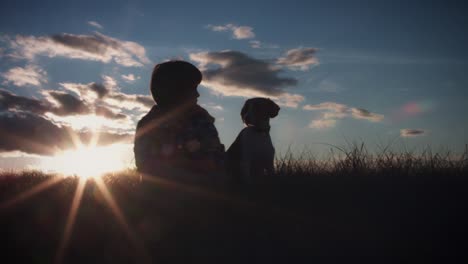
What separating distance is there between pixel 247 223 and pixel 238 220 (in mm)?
153

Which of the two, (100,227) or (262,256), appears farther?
(100,227)

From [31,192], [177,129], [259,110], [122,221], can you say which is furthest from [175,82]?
[31,192]

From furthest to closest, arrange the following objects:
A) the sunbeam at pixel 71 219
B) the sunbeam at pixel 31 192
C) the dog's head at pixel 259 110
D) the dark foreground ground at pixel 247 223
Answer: the dog's head at pixel 259 110
the sunbeam at pixel 31 192
the sunbeam at pixel 71 219
the dark foreground ground at pixel 247 223

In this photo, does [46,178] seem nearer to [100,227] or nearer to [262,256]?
[100,227]

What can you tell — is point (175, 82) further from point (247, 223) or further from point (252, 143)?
point (252, 143)

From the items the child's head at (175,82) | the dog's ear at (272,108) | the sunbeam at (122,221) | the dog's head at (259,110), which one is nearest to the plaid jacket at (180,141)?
the child's head at (175,82)

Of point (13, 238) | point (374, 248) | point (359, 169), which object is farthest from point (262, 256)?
point (359, 169)

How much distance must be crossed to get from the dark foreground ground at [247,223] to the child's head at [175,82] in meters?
1.10

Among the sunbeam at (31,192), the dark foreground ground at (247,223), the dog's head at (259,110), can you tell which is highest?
the dog's head at (259,110)

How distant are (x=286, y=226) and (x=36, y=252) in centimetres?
273

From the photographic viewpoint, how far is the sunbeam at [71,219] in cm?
404

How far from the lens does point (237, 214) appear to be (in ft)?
16.2

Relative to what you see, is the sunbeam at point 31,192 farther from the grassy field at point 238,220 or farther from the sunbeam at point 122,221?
the sunbeam at point 122,221

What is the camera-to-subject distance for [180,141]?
4844mm
